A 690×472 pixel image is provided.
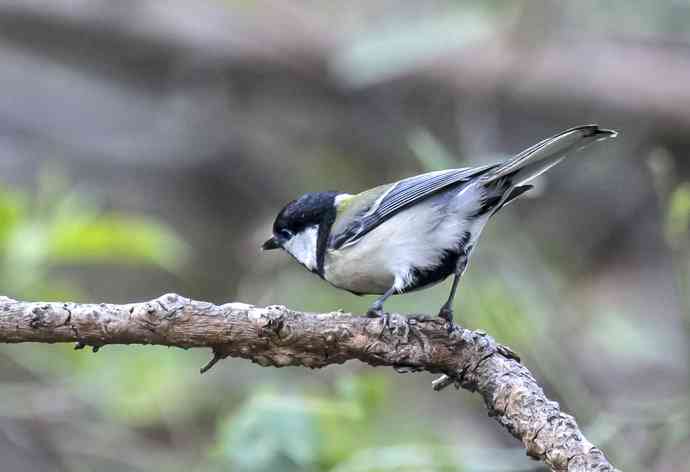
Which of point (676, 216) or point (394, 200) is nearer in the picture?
point (676, 216)

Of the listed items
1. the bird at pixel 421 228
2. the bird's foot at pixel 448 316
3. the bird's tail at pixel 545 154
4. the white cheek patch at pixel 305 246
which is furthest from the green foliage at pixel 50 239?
the bird's foot at pixel 448 316

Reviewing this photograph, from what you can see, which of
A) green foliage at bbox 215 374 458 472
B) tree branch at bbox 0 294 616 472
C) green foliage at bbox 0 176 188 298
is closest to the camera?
tree branch at bbox 0 294 616 472

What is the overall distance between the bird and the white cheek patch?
0.03 m

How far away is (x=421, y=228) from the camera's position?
9.20ft

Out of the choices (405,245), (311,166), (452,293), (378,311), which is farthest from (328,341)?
(311,166)

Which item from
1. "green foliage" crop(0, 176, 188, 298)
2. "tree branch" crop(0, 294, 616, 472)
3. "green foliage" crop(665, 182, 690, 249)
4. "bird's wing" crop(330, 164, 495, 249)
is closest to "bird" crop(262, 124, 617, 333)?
"bird's wing" crop(330, 164, 495, 249)

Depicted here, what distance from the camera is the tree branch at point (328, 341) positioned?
1784 millimetres

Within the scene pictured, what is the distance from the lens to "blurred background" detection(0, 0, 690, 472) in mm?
4008

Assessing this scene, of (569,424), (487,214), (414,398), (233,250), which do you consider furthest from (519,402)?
(233,250)

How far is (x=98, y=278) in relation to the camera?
5895mm

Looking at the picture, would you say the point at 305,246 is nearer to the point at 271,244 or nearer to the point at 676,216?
the point at 271,244

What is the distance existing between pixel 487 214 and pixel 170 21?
3129 mm

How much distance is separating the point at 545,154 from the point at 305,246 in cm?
90

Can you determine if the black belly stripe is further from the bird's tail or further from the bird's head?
the bird's head
